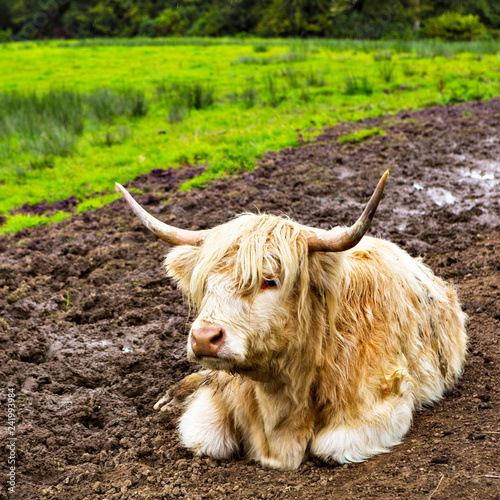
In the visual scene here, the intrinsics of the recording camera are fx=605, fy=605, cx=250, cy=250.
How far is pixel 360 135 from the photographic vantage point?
29.0ft

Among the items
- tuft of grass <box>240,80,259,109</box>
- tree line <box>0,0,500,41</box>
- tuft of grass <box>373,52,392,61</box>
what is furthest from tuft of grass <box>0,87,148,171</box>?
tree line <box>0,0,500,41</box>

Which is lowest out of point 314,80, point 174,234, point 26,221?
A: point 26,221

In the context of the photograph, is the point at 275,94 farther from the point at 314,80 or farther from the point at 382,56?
the point at 382,56

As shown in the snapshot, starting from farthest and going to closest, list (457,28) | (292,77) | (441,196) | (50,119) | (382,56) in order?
(457,28)
(382,56)
(292,77)
(50,119)
(441,196)

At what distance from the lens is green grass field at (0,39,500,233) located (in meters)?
8.54

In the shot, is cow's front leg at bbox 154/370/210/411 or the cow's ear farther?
cow's front leg at bbox 154/370/210/411

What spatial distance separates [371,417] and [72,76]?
18.2m

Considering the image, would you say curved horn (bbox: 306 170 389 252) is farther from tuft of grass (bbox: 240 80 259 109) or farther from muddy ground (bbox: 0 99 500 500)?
tuft of grass (bbox: 240 80 259 109)

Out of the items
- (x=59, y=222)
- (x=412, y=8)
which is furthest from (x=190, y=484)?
(x=412, y=8)

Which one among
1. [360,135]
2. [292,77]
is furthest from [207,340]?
[292,77]

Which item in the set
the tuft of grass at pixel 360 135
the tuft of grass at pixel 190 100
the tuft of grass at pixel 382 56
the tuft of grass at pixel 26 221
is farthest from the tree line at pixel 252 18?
the tuft of grass at pixel 26 221

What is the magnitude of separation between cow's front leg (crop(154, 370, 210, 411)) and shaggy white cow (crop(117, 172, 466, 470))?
106mm

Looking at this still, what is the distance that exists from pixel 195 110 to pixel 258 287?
31.8 feet

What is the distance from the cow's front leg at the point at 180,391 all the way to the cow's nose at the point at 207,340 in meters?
1.13
